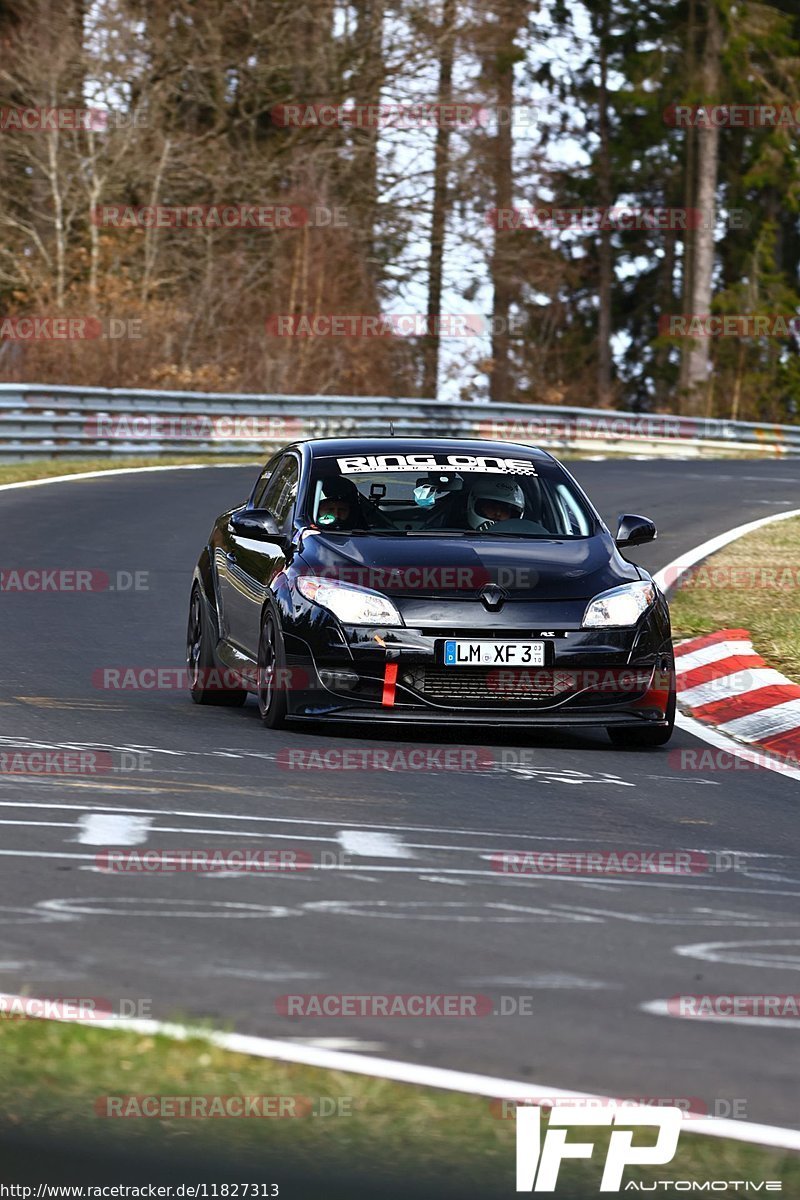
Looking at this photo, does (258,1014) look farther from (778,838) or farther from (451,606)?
(451,606)

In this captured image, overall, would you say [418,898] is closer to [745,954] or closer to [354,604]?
[745,954]

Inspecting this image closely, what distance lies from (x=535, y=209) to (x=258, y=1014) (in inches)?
1988

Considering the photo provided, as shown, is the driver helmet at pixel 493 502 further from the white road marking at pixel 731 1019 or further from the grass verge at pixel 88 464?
the grass verge at pixel 88 464

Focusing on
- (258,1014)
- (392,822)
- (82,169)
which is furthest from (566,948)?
(82,169)

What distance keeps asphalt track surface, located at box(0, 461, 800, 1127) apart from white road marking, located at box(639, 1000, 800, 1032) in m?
0.02

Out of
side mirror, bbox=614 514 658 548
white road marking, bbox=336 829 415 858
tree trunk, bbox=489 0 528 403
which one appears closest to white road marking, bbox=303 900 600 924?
white road marking, bbox=336 829 415 858

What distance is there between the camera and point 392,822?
8.16 metres

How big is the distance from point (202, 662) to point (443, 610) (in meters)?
2.22

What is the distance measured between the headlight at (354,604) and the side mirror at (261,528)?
2.08 feet

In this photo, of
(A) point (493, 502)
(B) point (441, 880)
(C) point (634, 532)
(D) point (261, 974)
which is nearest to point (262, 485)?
(A) point (493, 502)

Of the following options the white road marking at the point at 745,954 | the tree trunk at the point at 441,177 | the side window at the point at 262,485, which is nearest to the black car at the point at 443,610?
the side window at the point at 262,485

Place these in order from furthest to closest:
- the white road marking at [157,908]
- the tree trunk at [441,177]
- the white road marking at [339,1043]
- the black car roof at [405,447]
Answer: the tree trunk at [441,177] → the black car roof at [405,447] → the white road marking at [157,908] → the white road marking at [339,1043]

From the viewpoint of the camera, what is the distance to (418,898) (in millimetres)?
6660

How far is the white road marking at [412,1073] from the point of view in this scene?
172 inches
